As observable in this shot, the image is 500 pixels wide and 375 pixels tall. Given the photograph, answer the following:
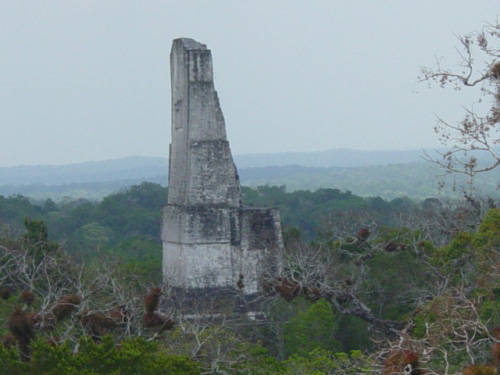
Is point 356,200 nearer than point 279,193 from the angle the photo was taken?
Yes

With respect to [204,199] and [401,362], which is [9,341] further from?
[204,199]

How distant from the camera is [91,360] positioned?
1228 centimetres

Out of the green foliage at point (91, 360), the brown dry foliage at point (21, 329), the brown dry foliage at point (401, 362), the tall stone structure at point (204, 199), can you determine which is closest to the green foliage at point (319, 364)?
the green foliage at point (91, 360)

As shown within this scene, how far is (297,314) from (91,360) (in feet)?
31.7

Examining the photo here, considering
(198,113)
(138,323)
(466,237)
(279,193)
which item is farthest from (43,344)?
(279,193)

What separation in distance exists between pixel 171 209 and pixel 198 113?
240cm

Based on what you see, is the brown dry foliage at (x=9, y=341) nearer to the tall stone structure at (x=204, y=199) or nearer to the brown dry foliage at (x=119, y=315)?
the brown dry foliage at (x=119, y=315)

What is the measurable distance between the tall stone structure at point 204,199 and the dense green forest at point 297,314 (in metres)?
1.06

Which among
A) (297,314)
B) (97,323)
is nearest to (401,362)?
(97,323)

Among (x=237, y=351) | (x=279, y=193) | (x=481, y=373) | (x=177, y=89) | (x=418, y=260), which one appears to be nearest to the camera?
(x=481, y=373)

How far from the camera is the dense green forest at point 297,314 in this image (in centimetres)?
1243

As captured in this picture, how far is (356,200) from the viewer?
5844 cm

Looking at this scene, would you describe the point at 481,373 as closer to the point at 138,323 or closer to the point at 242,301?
the point at 138,323

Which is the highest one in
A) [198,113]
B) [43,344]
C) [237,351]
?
[198,113]
